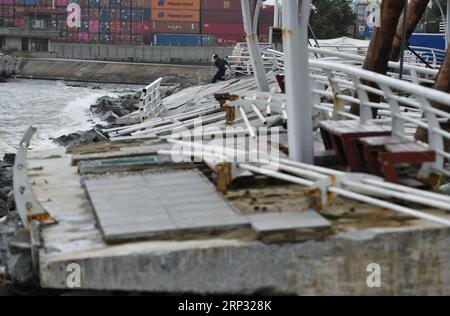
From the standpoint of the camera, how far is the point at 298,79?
7184 millimetres

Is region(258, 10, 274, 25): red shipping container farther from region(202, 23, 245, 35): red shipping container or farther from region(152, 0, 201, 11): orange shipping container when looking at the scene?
region(152, 0, 201, 11): orange shipping container

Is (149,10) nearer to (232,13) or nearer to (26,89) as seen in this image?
(232,13)

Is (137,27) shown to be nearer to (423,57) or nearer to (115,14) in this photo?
(115,14)

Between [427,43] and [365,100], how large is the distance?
27.2m

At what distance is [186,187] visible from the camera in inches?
279

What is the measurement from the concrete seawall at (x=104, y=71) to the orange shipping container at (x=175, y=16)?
1958 cm

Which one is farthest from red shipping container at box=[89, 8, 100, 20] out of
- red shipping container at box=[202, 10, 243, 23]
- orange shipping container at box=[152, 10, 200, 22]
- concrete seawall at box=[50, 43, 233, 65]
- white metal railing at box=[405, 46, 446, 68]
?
white metal railing at box=[405, 46, 446, 68]

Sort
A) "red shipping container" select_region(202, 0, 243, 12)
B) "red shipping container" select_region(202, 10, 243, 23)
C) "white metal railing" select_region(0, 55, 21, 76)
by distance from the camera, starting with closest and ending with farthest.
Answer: "white metal railing" select_region(0, 55, 21, 76) < "red shipping container" select_region(202, 0, 243, 12) < "red shipping container" select_region(202, 10, 243, 23)

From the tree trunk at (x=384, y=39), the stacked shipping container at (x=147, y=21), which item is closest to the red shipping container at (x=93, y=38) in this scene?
the stacked shipping container at (x=147, y=21)

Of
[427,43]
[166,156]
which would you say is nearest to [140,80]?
[427,43]

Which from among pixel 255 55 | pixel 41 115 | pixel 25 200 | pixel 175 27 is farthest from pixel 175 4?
pixel 25 200

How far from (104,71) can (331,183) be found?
259ft

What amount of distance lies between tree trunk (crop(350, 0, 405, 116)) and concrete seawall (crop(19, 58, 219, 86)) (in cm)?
6452

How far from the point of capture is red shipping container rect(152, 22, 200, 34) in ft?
343
